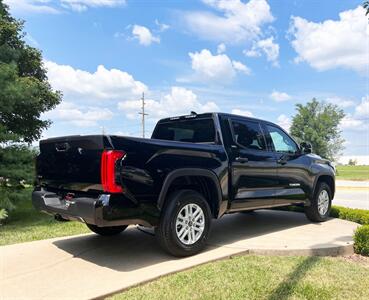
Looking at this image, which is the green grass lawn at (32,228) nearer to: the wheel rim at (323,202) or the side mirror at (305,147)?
the side mirror at (305,147)

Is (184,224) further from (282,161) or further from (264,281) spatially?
(282,161)

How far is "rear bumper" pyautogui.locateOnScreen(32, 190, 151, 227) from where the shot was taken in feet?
13.8

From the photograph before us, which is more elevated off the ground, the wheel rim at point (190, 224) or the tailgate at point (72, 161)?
the tailgate at point (72, 161)

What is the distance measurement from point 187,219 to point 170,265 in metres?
0.64

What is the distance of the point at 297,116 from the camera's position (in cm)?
5522

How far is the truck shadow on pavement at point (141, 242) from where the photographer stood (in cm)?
489

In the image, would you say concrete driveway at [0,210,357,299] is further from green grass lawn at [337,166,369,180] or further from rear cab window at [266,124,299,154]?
green grass lawn at [337,166,369,180]

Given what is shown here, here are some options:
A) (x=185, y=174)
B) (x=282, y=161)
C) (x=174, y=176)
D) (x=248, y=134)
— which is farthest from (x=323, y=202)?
(x=174, y=176)

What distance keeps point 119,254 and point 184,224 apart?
0.98m

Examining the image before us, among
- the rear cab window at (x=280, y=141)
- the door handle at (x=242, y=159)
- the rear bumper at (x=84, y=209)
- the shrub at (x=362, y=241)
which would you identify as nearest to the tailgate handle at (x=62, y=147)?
the rear bumper at (x=84, y=209)

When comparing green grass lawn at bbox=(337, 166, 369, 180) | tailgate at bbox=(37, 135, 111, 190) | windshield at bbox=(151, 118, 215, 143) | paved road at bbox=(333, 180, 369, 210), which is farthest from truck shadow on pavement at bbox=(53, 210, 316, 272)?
green grass lawn at bbox=(337, 166, 369, 180)

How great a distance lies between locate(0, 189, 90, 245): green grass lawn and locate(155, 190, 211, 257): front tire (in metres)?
2.54

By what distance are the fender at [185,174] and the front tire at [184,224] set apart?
215mm

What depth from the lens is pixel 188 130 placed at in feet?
20.7
